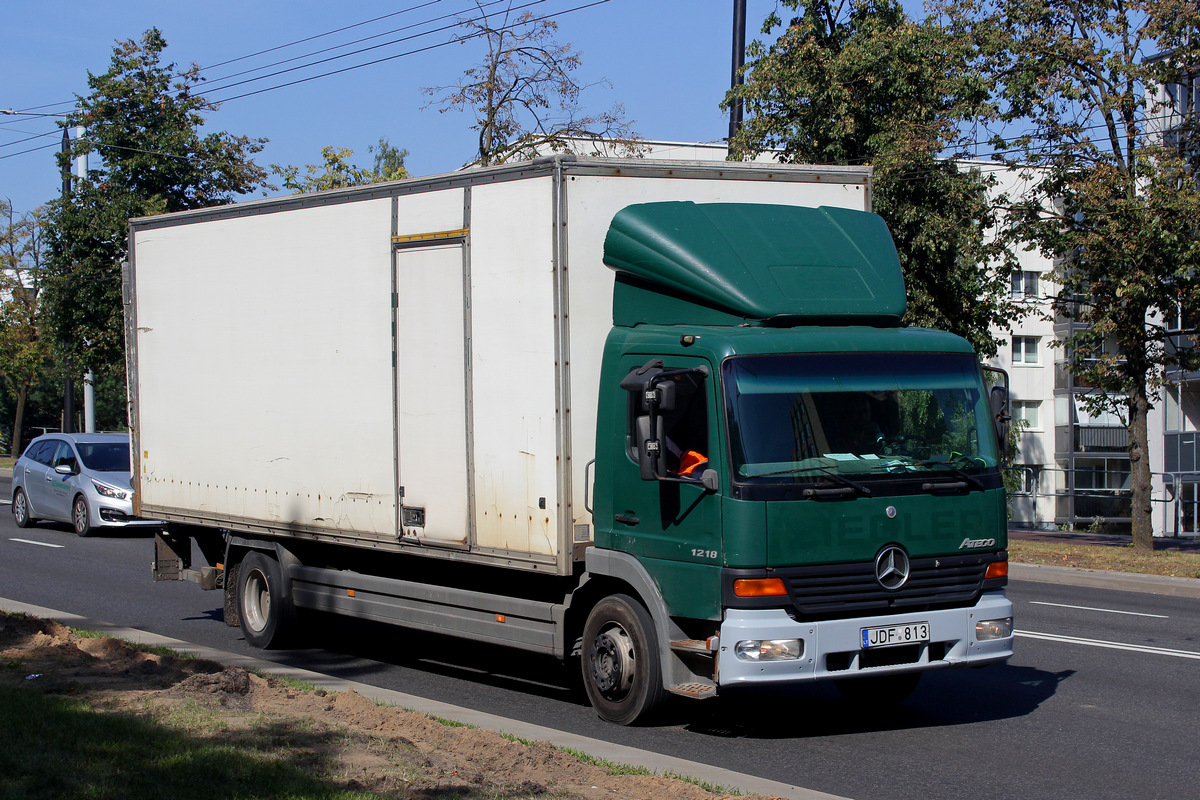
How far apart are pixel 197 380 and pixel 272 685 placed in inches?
167

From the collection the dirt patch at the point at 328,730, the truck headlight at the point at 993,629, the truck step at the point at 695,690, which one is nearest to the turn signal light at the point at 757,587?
the truck step at the point at 695,690

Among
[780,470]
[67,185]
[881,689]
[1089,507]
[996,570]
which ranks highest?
[67,185]

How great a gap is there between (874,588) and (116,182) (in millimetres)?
25749

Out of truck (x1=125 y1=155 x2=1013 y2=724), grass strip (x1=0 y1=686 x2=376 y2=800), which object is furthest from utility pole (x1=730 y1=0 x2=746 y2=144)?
grass strip (x1=0 y1=686 x2=376 y2=800)

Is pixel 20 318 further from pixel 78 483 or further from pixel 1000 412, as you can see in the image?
pixel 1000 412

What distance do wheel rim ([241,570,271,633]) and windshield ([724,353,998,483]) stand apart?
5550 mm

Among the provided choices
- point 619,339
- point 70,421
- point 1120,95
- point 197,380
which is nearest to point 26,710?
point 619,339

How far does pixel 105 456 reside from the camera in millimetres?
21609

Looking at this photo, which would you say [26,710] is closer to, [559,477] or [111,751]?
[111,751]

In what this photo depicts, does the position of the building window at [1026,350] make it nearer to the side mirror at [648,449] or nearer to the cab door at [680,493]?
the cab door at [680,493]

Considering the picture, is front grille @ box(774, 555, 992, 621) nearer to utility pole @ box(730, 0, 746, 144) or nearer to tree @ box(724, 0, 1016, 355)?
tree @ box(724, 0, 1016, 355)

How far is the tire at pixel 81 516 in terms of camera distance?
20906 millimetres

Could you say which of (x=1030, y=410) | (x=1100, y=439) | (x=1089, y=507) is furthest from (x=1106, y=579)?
(x=1100, y=439)

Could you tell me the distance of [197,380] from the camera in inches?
440
